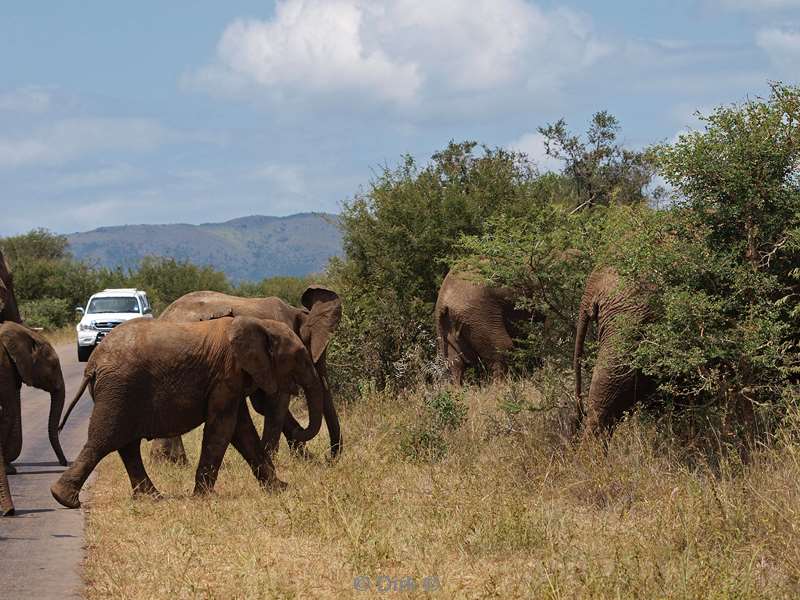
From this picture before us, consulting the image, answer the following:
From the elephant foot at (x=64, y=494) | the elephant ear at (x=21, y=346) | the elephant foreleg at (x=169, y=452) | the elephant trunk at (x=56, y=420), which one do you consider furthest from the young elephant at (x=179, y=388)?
the elephant foreleg at (x=169, y=452)

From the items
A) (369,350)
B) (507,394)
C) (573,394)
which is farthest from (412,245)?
(573,394)

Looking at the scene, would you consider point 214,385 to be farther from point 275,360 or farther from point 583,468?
point 583,468

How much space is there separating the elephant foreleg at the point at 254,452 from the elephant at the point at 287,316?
68.9 inches

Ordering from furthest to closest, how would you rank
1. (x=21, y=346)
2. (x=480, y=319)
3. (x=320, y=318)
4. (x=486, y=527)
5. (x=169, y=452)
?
(x=480, y=319), (x=320, y=318), (x=169, y=452), (x=21, y=346), (x=486, y=527)

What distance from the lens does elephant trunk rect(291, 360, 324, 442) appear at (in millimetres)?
11969

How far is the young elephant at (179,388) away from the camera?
36.1ft

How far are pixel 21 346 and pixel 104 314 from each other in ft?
58.6

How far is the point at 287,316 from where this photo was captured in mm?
14625

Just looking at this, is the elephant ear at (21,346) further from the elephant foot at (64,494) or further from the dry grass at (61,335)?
the dry grass at (61,335)

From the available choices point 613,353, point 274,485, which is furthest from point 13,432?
point 613,353

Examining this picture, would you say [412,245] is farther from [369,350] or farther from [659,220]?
[659,220]

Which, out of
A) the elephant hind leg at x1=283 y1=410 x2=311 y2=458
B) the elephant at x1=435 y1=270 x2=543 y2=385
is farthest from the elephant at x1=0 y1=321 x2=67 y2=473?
the elephant at x1=435 y1=270 x2=543 y2=385

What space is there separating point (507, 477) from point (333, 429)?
9.70 ft

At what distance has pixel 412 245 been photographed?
19953mm
